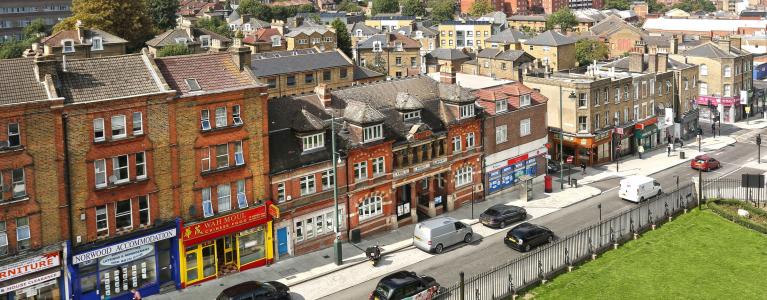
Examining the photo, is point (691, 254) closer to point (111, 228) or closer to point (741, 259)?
point (741, 259)

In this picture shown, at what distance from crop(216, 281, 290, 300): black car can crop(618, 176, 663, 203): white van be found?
30.3 m

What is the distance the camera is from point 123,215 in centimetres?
3669

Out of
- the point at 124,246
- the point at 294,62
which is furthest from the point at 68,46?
the point at 124,246

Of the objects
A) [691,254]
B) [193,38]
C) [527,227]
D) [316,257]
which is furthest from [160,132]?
[193,38]

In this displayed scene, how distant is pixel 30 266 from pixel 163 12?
391 feet

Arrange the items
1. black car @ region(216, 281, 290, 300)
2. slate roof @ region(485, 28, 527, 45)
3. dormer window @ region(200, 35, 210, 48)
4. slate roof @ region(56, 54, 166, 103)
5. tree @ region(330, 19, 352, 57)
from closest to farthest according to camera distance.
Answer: black car @ region(216, 281, 290, 300) < slate roof @ region(56, 54, 166, 103) < dormer window @ region(200, 35, 210, 48) < tree @ region(330, 19, 352, 57) < slate roof @ region(485, 28, 527, 45)

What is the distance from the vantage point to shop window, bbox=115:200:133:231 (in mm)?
36500

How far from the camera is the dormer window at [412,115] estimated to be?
161 ft

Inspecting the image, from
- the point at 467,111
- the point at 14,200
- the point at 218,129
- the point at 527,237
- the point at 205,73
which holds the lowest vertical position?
the point at 527,237

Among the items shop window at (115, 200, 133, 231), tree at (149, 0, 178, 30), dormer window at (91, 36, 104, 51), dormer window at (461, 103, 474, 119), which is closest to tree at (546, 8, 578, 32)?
tree at (149, 0, 178, 30)

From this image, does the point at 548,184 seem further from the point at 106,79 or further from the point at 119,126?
the point at 106,79

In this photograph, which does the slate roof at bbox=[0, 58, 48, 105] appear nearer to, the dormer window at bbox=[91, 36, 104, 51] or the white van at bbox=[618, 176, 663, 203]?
the white van at bbox=[618, 176, 663, 203]

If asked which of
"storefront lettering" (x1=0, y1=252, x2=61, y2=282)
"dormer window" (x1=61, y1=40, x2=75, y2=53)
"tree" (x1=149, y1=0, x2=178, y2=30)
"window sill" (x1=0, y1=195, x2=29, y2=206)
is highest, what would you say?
"tree" (x1=149, y1=0, x2=178, y2=30)

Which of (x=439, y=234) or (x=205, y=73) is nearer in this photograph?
(x=205, y=73)
